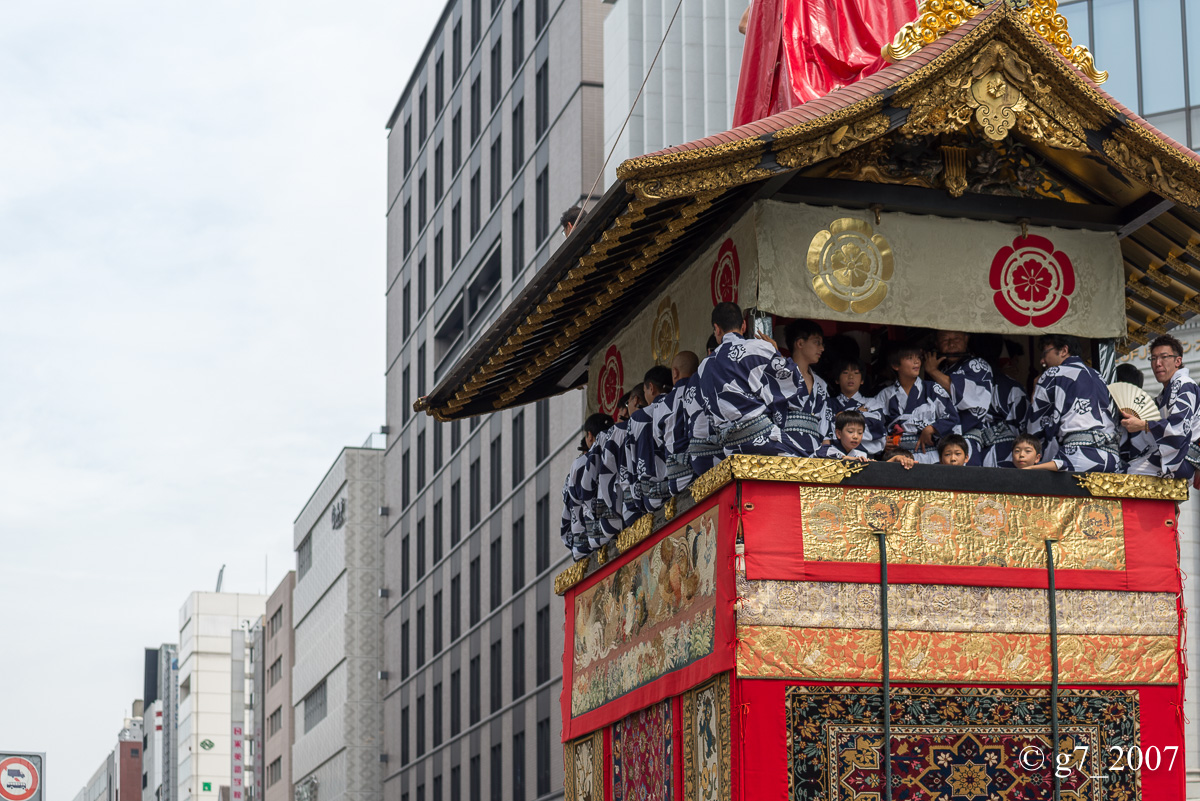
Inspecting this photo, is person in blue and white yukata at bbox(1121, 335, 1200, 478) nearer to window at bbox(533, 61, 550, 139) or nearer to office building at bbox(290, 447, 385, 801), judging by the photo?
window at bbox(533, 61, 550, 139)

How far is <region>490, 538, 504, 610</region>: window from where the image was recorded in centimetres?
4712

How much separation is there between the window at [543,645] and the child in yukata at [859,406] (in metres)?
30.6

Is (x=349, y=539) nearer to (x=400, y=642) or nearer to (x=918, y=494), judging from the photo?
(x=400, y=642)

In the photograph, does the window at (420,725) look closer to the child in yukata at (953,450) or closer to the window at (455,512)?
the window at (455,512)

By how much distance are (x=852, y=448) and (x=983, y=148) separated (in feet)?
7.54

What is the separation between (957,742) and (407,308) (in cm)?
5089

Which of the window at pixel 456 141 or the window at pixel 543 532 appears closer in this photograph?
the window at pixel 543 532

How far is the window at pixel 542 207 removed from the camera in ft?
146

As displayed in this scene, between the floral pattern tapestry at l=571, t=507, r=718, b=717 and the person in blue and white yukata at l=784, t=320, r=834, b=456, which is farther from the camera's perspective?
the floral pattern tapestry at l=571, t=507, r=718, b=717

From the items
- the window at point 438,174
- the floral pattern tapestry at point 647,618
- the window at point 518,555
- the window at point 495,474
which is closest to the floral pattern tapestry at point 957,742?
the floral pattern tapestry at point 647,618

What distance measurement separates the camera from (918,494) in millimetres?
11078

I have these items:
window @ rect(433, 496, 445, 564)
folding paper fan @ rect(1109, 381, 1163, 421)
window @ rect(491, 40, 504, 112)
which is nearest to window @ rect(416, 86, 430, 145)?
window @ rect(491, 40, 504, 112)

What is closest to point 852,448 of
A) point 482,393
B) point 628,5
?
point 482,393

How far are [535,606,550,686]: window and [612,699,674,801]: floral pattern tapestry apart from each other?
95.6ft
